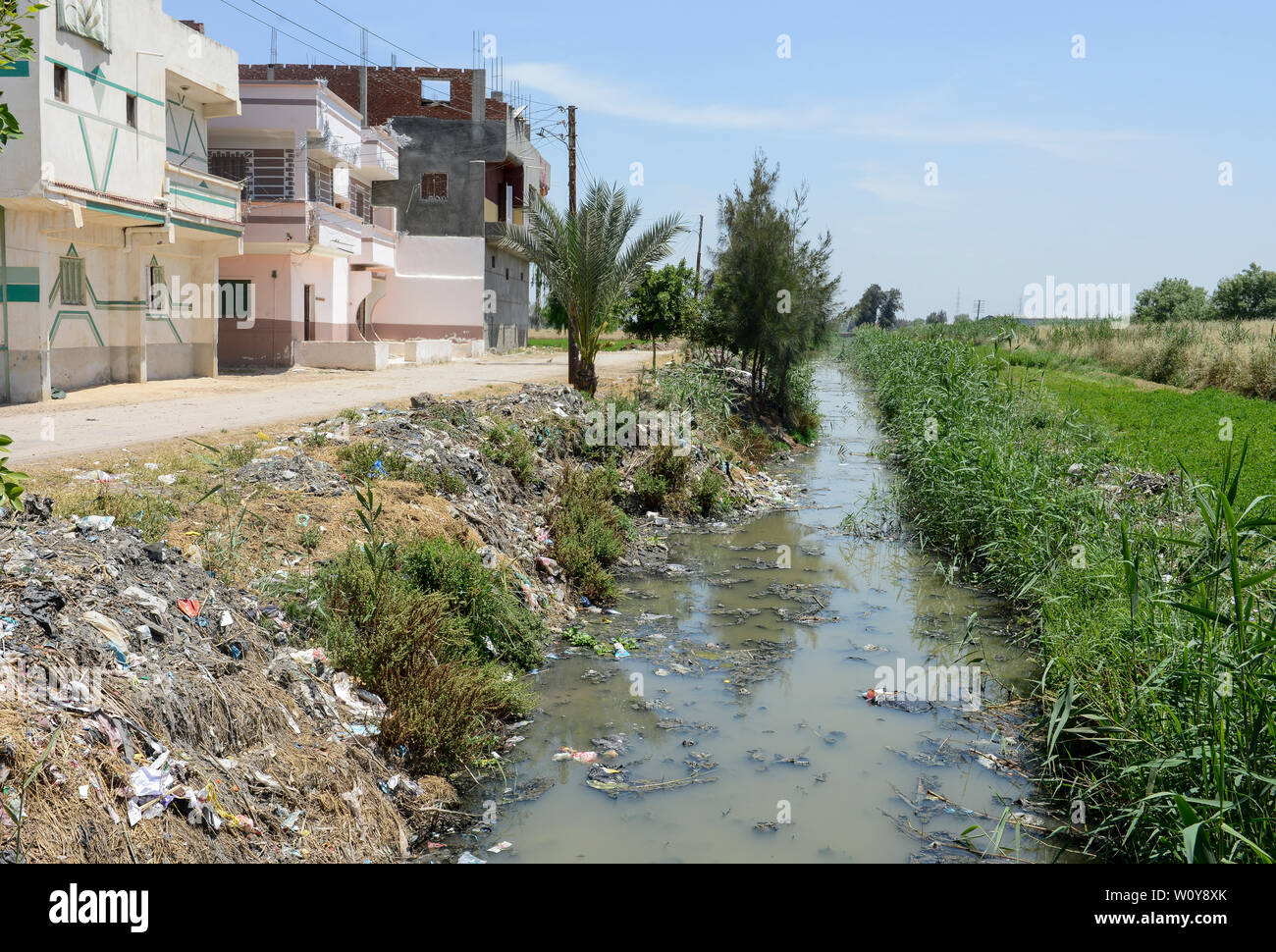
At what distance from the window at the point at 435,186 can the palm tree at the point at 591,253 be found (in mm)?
20942

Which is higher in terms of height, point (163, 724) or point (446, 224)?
point (446, 224)

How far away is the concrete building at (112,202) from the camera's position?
1555 centimetres

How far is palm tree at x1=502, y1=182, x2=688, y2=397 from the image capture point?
1884 centimetres

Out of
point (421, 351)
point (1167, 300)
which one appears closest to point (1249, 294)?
point (1167, 300)

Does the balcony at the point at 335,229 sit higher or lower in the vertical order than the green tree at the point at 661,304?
higher

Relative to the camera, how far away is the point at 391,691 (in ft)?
21.6

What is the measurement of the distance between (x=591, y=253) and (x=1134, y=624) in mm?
14606

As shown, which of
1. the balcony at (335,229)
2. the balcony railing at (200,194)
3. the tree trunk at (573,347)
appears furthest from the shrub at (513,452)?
the balcony at (335,229)

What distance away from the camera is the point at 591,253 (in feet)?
62.4

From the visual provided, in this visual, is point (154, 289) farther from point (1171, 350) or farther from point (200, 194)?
point (1171, 350)

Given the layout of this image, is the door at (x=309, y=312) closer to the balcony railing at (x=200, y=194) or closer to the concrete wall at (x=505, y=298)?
the balcony railing at (x=200, y=194)

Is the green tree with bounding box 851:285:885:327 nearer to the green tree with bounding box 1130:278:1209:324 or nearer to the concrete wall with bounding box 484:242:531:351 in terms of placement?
the green tree with bounding box 1130:278:1209:324
